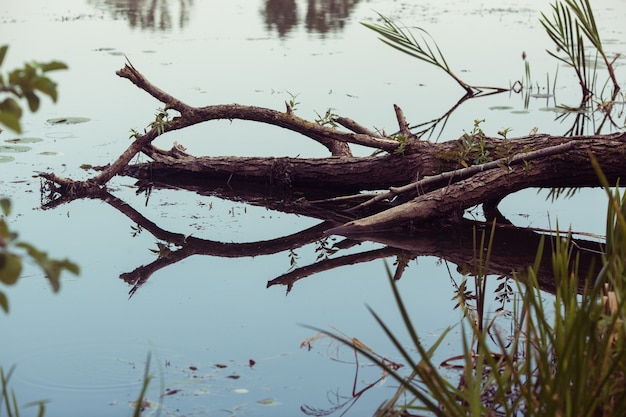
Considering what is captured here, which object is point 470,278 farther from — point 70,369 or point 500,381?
point 500,381

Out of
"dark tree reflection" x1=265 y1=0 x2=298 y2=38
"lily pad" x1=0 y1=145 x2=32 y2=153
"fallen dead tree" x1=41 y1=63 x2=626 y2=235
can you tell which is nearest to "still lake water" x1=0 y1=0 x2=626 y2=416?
"lily pad" x1=0 y1=145 x2=32 y2=153

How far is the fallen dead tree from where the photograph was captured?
4.66 metres

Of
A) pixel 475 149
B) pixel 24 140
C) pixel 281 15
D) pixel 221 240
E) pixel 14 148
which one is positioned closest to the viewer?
pixel 221 240

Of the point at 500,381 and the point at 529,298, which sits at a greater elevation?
the point at 529,298

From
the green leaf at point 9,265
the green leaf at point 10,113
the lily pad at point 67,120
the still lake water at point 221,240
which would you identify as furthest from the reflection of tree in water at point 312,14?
the green leaf at point 9,265

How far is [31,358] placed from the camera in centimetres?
333

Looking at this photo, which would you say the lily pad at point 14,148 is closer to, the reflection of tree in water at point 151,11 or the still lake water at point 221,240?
the still lake water at point 221,240

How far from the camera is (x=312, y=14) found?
1509cm

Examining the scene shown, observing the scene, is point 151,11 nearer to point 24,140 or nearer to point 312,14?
point 312,14

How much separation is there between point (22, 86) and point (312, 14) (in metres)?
14.0

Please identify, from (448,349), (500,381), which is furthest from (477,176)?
(500,381)

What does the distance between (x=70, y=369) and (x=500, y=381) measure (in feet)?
5.70

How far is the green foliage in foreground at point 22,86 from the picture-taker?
4.26ft

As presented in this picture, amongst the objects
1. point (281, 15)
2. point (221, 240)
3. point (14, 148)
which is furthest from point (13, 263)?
point (281, 15)
